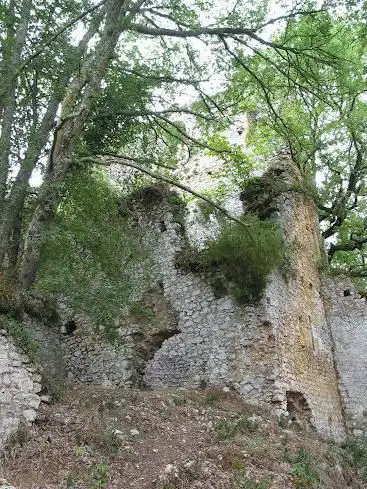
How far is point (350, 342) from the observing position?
1326 centimetres

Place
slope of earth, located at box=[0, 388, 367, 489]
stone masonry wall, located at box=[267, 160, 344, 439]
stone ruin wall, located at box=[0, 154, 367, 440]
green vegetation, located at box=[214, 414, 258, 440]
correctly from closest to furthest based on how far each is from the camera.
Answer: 1. slope of earth, located at box=[0, 388, 367, 489]
2. green vegetation, located at box=[214, 414, 258, 440]
3. stone ruin wall, located at box=[0, 154, 367, 440]
4. stone masonry wall, located at box=[267, 160, 344, 439]

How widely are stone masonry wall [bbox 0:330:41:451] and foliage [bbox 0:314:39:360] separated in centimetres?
8

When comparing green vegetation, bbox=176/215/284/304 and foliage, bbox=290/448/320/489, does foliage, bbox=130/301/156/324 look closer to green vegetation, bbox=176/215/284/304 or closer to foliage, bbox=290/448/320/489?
green vegetation, bbox=176/215/284/304

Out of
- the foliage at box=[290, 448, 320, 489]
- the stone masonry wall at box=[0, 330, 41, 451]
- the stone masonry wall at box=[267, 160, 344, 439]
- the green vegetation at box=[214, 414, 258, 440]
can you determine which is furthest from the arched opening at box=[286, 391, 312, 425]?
the stone masonry wall at box=[0, 330, 41, 451]

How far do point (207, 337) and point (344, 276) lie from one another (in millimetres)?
4900

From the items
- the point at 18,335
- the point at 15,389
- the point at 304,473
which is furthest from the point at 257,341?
the point at 15,389

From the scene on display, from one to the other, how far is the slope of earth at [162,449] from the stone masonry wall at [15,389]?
8.0 inches

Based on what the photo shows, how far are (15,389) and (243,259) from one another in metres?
5.49

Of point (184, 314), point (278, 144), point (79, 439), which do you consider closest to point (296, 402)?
point (184, 314)

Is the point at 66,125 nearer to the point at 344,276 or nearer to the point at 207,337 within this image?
the point at 207,337

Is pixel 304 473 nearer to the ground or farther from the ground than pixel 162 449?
farther from the ground

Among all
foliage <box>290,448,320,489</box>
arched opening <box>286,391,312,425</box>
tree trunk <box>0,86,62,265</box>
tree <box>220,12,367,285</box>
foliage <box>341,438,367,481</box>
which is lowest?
foliage <box>290,448,320,489</box>

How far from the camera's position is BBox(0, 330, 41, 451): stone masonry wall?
715cm

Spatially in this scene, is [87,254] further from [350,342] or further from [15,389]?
[350,342]
